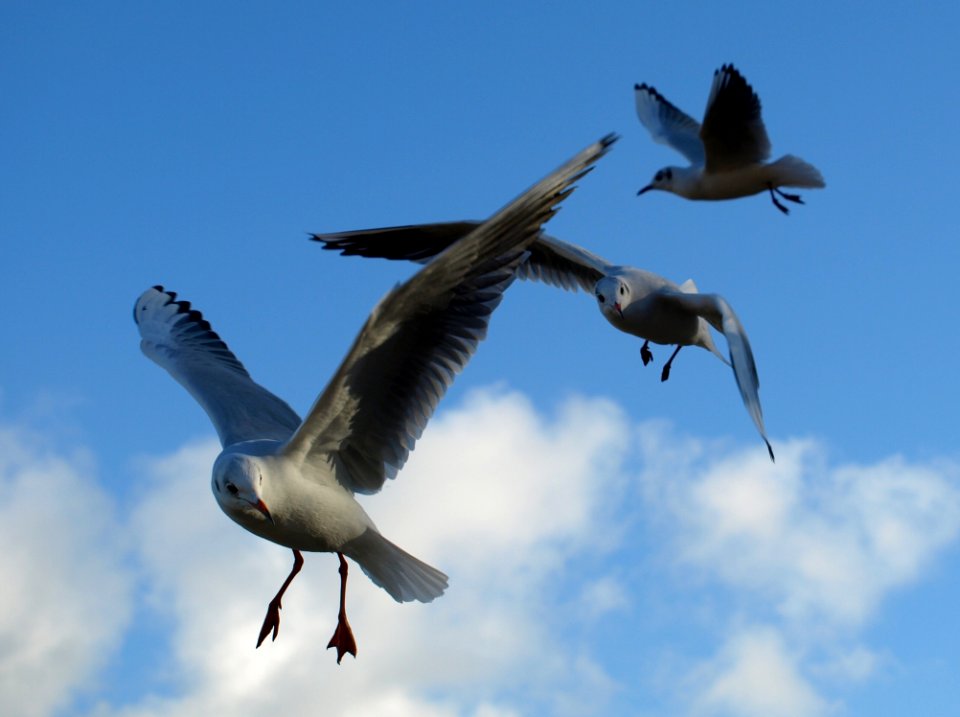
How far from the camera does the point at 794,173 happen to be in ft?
26.5

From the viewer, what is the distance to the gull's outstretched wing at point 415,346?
4.36 meters

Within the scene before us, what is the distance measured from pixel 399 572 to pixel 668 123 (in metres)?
5.55

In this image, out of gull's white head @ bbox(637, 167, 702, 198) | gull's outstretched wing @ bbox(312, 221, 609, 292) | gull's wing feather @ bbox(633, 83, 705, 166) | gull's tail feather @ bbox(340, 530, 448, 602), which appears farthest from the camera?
gull's wing feather @ bbox(633, 83, 705, 166)

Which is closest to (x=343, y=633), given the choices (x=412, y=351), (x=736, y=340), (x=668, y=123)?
(x=412, y=351)

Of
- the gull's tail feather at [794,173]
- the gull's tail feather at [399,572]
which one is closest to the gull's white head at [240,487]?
the gull's tail feather at [399,572]

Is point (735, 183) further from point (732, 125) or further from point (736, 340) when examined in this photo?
point (736, 340)

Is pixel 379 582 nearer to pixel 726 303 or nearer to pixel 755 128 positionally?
pixel 726 303

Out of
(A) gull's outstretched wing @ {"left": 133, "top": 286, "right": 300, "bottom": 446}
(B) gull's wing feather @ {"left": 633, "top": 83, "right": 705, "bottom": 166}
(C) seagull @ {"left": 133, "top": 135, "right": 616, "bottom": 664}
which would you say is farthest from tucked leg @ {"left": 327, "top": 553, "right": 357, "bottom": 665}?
(B) gull's wing feather @ {"left": 633, "top": 83, "right": 705, "bottom": 166}

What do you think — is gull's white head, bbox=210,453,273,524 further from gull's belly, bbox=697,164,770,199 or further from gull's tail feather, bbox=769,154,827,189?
gull's tail feather, bbox=769,154,827,189

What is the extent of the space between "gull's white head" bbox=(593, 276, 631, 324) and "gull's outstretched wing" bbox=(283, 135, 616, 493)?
1484 millimetres

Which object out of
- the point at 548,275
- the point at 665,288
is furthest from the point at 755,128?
the point at 665,288

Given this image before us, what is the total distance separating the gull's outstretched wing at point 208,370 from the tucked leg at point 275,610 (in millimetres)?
517

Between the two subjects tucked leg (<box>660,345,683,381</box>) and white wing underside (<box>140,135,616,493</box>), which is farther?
tucked leg (<box>660,345,683,381</box>)

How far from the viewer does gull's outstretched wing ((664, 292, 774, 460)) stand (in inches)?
182
